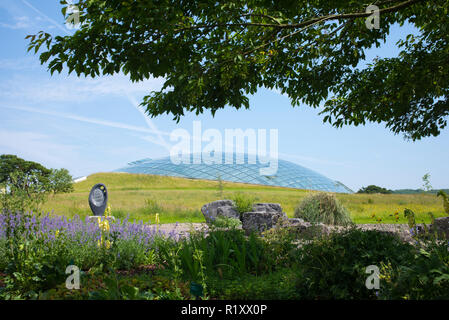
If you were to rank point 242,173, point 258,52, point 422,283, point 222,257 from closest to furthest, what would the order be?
point 422,283
point 222,257
point 258,52
point 242,173

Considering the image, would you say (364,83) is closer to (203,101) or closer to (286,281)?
(203,101)

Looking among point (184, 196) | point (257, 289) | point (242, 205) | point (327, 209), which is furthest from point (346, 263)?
point (184, 196)

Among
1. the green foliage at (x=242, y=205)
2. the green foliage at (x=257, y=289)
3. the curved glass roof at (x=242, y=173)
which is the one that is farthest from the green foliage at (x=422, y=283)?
the curved glass roof at (x=242, y=173)

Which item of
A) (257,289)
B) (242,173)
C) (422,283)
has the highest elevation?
(242,173)

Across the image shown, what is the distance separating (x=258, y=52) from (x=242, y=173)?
166 ft

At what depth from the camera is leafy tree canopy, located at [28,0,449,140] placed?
5711mm

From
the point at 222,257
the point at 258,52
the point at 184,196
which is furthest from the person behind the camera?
the point at 184,196

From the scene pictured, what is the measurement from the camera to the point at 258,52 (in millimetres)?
7184

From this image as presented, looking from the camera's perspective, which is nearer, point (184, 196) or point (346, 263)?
A: point (346, 263)

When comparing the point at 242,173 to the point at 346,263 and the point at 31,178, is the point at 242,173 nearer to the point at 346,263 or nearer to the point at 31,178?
the point at 31,178

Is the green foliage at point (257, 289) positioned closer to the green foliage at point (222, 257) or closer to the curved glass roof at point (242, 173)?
the green foliage at point (222, 257)

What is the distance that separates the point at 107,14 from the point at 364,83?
24.2 feet

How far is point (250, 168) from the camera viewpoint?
60.8 m

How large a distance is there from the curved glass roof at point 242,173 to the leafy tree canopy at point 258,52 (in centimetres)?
4263
